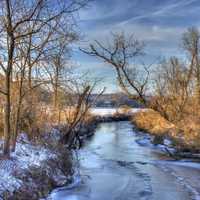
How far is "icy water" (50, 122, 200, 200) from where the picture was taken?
12.2 m

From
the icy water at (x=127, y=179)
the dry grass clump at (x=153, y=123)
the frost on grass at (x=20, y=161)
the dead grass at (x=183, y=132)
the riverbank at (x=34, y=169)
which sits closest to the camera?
the frost on grass at (x=20, y=161)

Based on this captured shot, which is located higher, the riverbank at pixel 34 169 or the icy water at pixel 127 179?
the riverbank at pixel 34 169

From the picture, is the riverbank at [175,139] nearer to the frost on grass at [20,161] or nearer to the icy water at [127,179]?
the icy water at [127,179]

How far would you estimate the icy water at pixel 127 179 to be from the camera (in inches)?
479

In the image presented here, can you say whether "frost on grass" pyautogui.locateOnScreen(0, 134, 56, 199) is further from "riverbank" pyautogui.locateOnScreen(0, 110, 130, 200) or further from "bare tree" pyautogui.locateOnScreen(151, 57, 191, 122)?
"bare tree" pyautogui.locateOnScreen(151, 57, 191, 122)

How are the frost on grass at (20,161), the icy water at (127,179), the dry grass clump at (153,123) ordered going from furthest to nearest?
the dry grass clump at (153,123) → the icy water at (127,179) → the frost on grass at (20,161)

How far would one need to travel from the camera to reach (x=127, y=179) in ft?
49.2

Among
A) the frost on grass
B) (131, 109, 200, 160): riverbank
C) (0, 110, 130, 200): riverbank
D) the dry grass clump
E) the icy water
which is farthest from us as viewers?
the dry grass clump

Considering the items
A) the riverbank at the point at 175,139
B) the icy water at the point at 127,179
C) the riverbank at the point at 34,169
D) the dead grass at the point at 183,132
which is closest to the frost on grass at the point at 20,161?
the riverbank at the point at 34,169

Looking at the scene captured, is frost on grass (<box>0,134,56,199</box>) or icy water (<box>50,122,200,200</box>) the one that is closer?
frost on grass (<box>0,134,56,199</box>)

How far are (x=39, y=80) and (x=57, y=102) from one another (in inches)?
228

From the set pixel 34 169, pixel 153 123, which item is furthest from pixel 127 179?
pixel 153 123

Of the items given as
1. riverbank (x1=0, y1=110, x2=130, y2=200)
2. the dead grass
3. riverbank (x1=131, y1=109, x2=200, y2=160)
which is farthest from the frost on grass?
the dead grass

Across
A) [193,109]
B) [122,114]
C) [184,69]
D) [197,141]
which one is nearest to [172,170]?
[197,141]
